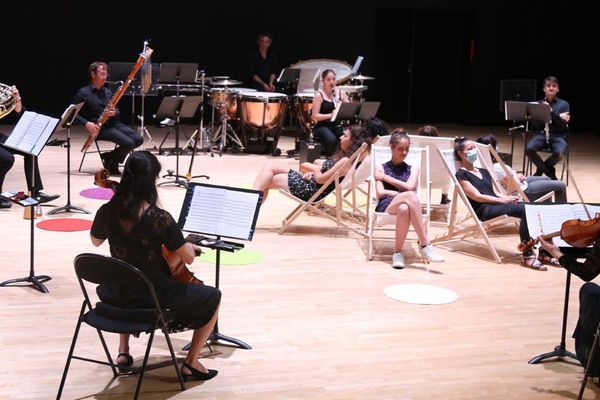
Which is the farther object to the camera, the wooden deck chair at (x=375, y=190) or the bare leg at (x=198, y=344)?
the wooden deck chair at (x=375, y=190)

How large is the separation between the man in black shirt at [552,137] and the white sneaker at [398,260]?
14.2 feet

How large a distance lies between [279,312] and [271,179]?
2182 millimetres

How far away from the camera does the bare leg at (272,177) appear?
7.57 metres

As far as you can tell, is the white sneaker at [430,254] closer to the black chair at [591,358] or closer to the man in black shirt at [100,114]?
the black chair at [591,358]

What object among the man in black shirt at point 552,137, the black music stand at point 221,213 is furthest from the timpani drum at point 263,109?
the black music stand at point 221,213

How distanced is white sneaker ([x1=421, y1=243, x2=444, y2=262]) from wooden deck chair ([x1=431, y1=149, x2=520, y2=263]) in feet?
0.82

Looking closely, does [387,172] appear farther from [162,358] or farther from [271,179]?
[162,358]

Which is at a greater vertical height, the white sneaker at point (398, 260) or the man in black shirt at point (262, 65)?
the man in black shirt at point (262, 65)

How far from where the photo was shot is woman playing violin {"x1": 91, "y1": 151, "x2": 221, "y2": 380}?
4.12 metres

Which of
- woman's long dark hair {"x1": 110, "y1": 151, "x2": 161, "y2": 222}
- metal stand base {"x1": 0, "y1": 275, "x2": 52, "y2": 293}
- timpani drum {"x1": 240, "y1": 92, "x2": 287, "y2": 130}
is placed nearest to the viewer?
woman's long dark hair {"x1": 110, "y1": 151, "x2": 161, "y2": 222}

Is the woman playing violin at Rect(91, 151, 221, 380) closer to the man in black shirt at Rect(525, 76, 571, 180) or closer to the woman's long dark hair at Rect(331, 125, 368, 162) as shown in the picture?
the woman's long dark hair at Rect(331, 125, 368, 162)

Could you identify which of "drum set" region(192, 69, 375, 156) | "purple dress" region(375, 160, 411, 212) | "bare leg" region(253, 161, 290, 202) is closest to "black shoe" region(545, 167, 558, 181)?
"drum set" region(192, 69, 375, 156)

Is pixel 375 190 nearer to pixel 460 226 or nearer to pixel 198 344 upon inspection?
pixel 460 226

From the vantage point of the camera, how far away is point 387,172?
283 inches
